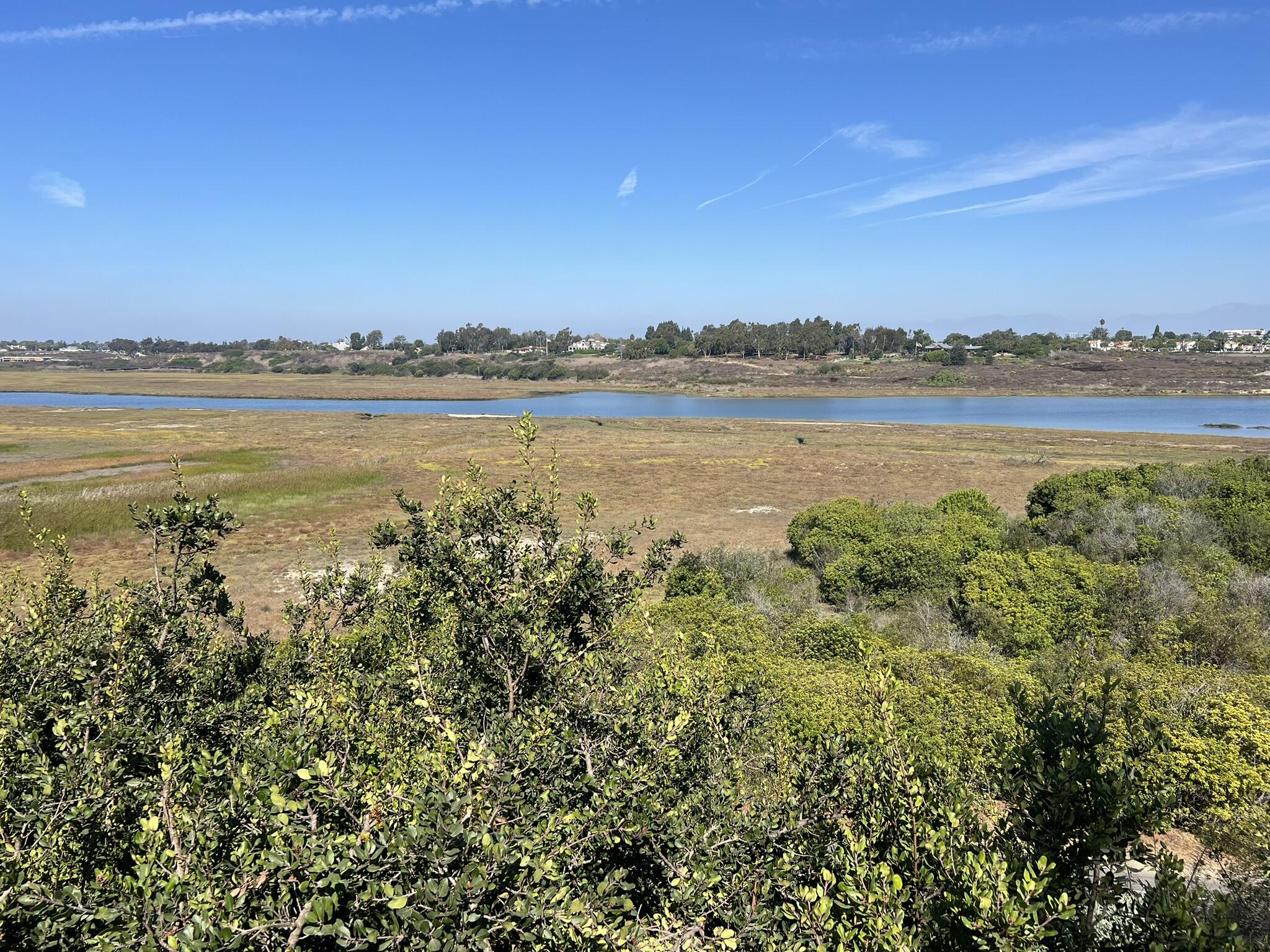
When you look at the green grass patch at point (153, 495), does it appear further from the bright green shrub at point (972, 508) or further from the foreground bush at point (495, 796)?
the bright green shrub at point (972, 508)

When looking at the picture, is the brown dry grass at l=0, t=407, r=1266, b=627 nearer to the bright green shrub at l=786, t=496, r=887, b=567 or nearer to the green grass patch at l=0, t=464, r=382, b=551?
the green grass patch at l=0, t=464, r=382, b=551

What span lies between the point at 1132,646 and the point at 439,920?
18.7m

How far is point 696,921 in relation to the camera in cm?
489

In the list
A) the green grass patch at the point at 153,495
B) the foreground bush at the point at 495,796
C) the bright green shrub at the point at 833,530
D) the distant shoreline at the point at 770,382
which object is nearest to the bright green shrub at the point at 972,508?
the bright green shrub at the point at 833,530

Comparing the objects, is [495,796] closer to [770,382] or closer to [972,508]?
[972,508]

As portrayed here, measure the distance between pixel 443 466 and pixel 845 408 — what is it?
85.0m

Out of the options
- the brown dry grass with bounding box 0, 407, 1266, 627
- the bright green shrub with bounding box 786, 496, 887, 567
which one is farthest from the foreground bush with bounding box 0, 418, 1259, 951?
the bright green shrub with bounding box 786, 496, 887, 567

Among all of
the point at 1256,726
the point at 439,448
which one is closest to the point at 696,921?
the point at 1256,726

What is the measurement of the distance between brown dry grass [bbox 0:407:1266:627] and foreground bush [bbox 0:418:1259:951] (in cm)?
1805

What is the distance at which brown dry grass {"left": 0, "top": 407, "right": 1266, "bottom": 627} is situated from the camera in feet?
115

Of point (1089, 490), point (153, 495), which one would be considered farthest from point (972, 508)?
point (153, 495)

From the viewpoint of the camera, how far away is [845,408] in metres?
121

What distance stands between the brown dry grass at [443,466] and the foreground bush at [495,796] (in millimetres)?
18051

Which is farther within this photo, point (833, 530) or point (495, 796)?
point (833, 530)
